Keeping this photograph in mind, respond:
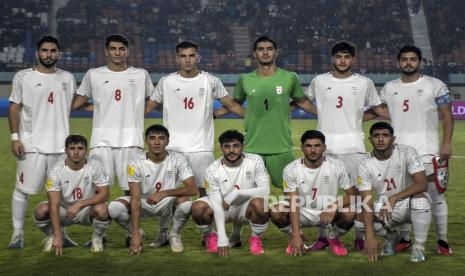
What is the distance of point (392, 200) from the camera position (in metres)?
6.32

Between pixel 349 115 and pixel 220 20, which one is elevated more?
Answer: pixel 220 20

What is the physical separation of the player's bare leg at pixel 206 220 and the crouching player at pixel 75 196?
2.31 ft

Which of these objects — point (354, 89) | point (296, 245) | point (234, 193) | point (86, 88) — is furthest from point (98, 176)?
point (354, 89)

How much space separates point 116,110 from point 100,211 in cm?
93

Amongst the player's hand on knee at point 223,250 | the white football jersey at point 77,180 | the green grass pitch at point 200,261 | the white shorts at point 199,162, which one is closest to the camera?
the green grass pitch at point 200,261

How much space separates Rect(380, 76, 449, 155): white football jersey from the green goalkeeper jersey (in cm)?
92

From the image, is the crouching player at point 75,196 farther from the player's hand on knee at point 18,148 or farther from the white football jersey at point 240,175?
the white football jersey at point 240,175

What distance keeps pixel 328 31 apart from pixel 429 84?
27.4m

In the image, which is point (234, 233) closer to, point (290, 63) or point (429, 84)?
point (429, 84)

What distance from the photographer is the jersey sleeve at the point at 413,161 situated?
6.40 metres

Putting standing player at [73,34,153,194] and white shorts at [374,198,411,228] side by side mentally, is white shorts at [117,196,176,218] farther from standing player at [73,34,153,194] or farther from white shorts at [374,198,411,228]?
white shorts at [374,198,411,228]

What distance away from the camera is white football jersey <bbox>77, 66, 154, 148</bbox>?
700 centimetres

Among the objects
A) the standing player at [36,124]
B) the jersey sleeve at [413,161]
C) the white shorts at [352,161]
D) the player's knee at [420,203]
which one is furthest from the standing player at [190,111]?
the player's knee at [420,203]

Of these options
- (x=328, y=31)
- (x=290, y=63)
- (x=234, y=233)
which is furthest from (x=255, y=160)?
(x=328, y=31)
